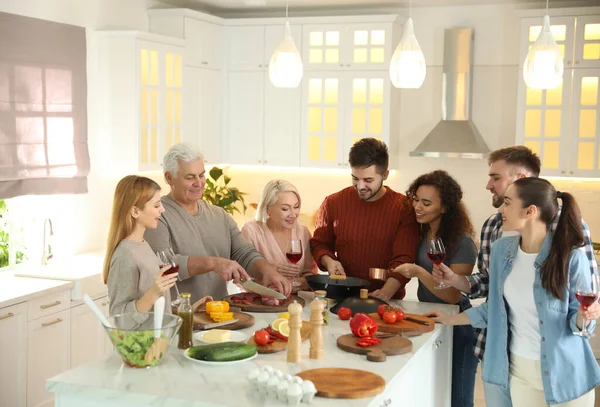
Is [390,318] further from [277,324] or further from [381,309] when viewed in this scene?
[277,324]

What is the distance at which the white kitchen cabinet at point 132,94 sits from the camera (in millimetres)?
6211

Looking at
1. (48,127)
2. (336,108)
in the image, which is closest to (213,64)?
(336,108)

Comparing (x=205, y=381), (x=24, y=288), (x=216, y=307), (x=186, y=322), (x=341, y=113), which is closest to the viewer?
(x=205, y=381)

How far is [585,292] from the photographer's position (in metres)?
3.01

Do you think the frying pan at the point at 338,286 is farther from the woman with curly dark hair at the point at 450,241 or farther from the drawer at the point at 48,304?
the drawer at the point at 48,304

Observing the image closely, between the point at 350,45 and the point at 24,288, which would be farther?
the point at 350,45

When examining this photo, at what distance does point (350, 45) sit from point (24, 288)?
3.58 metres

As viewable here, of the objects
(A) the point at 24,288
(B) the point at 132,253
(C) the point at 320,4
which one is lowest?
(A) the point at 24,288

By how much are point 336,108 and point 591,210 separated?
2364 millimetres

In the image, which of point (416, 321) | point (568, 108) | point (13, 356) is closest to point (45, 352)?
point (13, 356)

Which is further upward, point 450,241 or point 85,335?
point 450,241

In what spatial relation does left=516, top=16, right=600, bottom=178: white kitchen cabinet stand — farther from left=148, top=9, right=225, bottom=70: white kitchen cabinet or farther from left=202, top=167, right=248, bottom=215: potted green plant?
left=148, top=9, right=225, bottom=70: white kitchen cabinet

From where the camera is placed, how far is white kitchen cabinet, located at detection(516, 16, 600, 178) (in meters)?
6.42

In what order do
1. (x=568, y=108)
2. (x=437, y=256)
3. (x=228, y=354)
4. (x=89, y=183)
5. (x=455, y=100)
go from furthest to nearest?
(x=455, y=100) < (x=568, y=108) < (x=89, y=183) < (x=437, y=256) < (x=228, y=354)
